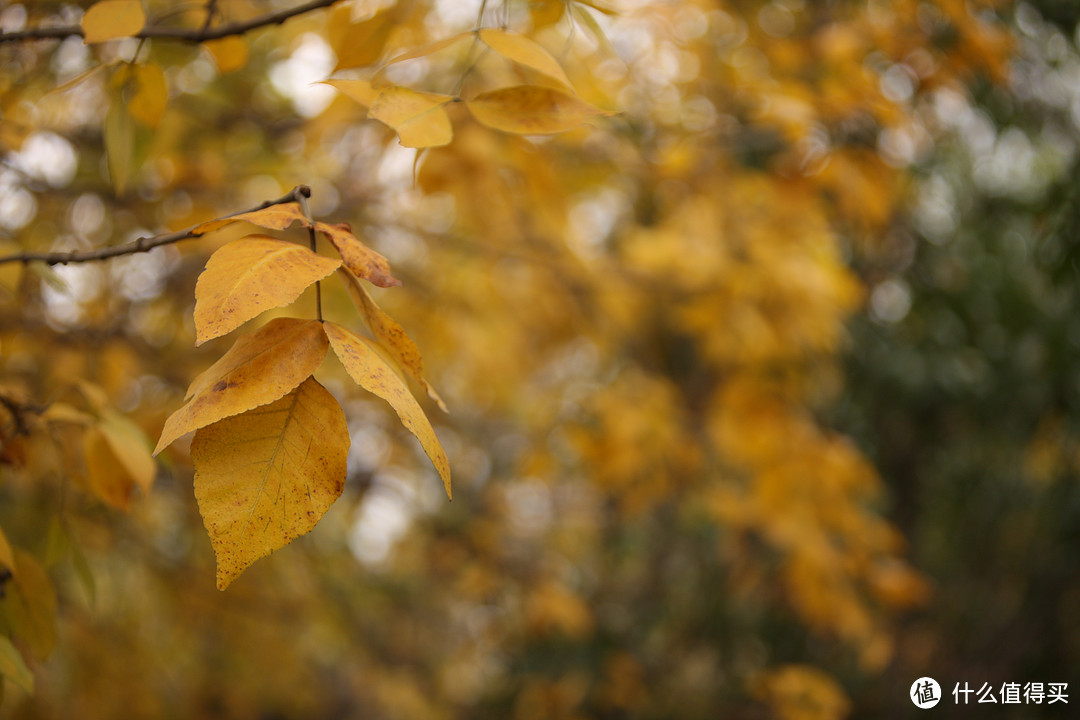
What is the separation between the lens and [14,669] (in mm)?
528

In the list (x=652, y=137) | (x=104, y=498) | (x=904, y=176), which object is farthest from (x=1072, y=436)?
(x=104, y=498)

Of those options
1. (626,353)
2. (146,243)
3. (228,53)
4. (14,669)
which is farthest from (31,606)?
(626,353)

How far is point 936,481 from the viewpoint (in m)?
3.50

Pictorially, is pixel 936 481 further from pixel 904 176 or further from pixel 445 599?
pixel 445 599

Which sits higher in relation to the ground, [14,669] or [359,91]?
[359,91]

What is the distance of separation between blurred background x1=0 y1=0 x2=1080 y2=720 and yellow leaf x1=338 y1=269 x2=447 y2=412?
13cm

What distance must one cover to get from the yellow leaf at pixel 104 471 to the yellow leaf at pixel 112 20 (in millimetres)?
363

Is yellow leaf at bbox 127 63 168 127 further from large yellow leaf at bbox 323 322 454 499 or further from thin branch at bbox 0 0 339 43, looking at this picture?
large yellow leaf at bbox 323 322 454 499

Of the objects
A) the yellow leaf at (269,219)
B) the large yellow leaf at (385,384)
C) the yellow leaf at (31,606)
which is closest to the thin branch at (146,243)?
the yellow leaf at (269,219)

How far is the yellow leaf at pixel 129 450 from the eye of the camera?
0.63 meters

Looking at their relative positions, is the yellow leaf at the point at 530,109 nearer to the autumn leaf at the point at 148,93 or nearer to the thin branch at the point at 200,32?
the thin branch at the point at 200,32

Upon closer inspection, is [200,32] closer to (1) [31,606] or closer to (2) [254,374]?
(2) [254,374]

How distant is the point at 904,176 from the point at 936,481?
1.66 metres

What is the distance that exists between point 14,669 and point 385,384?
1.35 ft
